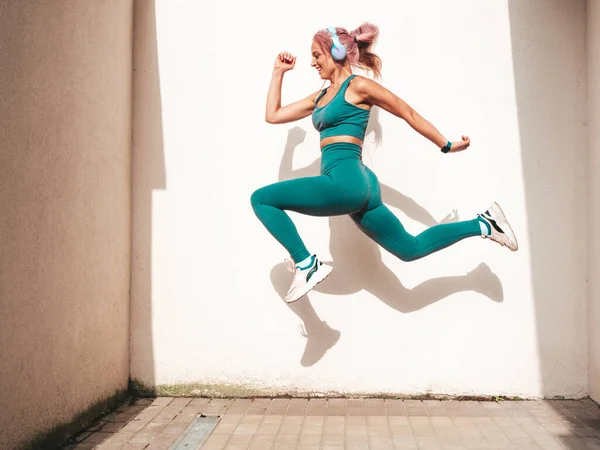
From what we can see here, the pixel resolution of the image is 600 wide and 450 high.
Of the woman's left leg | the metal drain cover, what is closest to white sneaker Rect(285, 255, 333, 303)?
the woman's left leg

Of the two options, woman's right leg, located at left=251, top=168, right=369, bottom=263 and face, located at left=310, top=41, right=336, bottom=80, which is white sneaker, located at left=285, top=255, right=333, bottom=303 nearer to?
woman's right leg, located at left=251, top=168, right=369, bottom=263

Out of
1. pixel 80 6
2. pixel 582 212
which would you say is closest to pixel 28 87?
pixel 80 6

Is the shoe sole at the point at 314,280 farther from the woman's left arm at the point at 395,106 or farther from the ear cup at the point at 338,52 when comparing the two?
the ear cup at the point at 338,52

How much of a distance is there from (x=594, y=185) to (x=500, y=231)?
0.79 m

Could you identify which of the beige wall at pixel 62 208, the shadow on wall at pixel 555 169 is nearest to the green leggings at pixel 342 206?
the shadow on wall at pixel 555 169

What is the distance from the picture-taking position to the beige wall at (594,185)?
4.15 metres

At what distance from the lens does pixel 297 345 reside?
443 cm

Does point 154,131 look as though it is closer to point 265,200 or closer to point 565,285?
point 265,200

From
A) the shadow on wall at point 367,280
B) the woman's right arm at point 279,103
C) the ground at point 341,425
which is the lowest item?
the ground at point 341,425

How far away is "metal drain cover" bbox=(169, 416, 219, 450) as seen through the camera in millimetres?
3416

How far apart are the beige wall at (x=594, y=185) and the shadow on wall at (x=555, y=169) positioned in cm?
6

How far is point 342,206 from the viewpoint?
367cm

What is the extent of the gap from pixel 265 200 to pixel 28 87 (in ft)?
4.21

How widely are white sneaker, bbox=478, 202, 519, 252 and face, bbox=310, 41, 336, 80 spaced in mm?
1193
